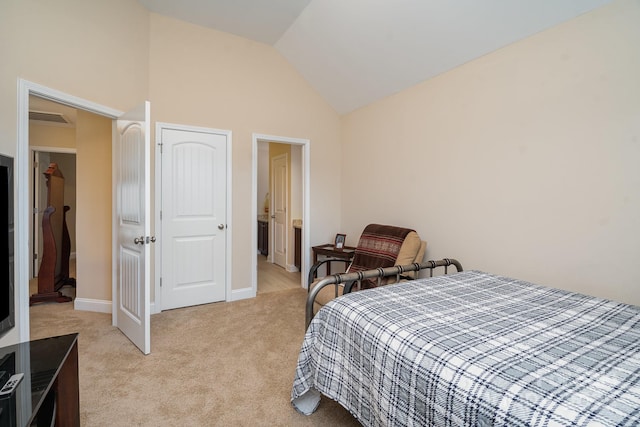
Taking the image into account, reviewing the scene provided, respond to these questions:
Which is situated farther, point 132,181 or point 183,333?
point 183,333

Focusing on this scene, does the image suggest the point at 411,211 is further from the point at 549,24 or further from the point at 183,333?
the point at 183,333

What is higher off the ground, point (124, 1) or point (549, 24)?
point (124, 1)

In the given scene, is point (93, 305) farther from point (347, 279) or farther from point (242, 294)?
point (347, 279)

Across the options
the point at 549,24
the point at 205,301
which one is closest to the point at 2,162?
the point at 205,301

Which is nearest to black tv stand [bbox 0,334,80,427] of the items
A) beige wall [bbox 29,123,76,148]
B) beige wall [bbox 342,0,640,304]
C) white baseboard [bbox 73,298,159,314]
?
white baseboard [bbox 73,298,159,314]

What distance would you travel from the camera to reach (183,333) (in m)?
2.78

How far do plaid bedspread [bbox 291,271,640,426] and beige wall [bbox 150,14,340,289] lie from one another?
8.24 feet

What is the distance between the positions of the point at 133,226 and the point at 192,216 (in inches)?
35.2

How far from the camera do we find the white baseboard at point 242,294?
12.1ft

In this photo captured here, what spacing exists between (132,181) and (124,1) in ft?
5.68

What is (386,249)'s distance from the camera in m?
3.05

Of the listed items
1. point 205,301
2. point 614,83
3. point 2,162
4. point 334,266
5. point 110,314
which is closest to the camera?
point 2,162

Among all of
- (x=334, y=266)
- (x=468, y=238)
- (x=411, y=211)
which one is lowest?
(x=334, y=266)

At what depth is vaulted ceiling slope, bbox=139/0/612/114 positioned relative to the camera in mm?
2209
